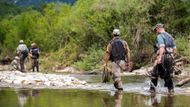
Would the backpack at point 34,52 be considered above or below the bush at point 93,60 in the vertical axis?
above

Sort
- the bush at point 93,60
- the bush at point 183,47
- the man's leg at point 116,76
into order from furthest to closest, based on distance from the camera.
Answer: the bush at point 93,60 < the bush at point 183,47 < the man's leg at point 116,76

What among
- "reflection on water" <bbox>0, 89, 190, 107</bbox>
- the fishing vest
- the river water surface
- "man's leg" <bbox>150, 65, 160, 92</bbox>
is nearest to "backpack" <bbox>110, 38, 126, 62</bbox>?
"man's leg" <bbox>150, 65, 160, 92</bbox>

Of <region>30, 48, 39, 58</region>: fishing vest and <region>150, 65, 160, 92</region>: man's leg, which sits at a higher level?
<region>30, 48, 39, 58</region>: fishing vest

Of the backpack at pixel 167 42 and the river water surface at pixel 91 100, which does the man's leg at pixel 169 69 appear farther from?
the river water surface at pixel 91 100

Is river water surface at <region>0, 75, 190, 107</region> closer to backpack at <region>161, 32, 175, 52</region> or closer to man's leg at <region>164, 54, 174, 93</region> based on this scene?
man's leg at <region>164, 54, 174, 93</region>

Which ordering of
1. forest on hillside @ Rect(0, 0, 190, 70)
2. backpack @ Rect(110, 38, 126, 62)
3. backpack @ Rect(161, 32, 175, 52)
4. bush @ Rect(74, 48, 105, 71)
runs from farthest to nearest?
1. bush @ Rect(74, 48, 105, 71)
2. forest on hillside @ Rect(0, 0, 190, 70)
3. backpack @ Rect(110, 38, 126, 62)
4. backpack @ Rect(161, 32, 175, 52)

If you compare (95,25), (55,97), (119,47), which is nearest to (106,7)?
(95,25)

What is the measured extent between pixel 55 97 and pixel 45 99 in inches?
26.7

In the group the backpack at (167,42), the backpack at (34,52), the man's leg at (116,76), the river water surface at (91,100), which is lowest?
the river water surface at (91,100)

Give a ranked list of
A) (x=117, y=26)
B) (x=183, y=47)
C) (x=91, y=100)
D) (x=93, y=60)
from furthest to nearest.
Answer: (x=117, y=26), (x=93, y=60), (x=183, y=47), (x=91, y=100)

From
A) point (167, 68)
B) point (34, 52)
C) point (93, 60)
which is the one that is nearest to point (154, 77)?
point (167, 68)

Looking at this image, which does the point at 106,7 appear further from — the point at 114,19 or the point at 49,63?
the point at 49,63

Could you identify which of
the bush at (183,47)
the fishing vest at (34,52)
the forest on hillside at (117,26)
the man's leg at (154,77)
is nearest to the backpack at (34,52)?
the fishing vest at (34,52)

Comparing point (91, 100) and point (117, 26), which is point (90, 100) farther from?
point (117, 26)
